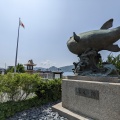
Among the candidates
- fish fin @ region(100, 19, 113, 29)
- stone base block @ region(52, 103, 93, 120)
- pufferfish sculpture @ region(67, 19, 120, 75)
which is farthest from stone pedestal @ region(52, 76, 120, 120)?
fish fin @ region(100, 19, 113, 29)

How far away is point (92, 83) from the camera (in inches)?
190

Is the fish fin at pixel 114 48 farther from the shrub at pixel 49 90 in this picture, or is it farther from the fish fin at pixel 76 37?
the shrub at pixel 49 90

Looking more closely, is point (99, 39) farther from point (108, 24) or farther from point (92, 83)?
point (92, 83)

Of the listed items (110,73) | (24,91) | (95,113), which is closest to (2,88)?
(24,91)

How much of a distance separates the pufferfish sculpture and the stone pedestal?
1.63 feet

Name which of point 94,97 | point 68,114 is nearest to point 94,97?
point 94,97

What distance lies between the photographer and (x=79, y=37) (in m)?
6.05

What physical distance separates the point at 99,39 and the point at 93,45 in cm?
33

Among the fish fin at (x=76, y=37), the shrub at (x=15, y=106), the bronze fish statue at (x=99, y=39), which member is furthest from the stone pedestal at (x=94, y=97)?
the shrub at (x=15, y=106)

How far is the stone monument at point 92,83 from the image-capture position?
4.26 m

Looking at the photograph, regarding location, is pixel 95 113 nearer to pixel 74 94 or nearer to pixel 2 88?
pixel 74 94

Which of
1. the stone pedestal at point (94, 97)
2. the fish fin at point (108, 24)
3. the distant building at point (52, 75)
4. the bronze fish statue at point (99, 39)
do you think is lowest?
the stone pedestal at point (94, 97)

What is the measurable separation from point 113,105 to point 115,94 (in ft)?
0.98

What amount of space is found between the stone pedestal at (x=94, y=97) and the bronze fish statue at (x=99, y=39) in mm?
1234
